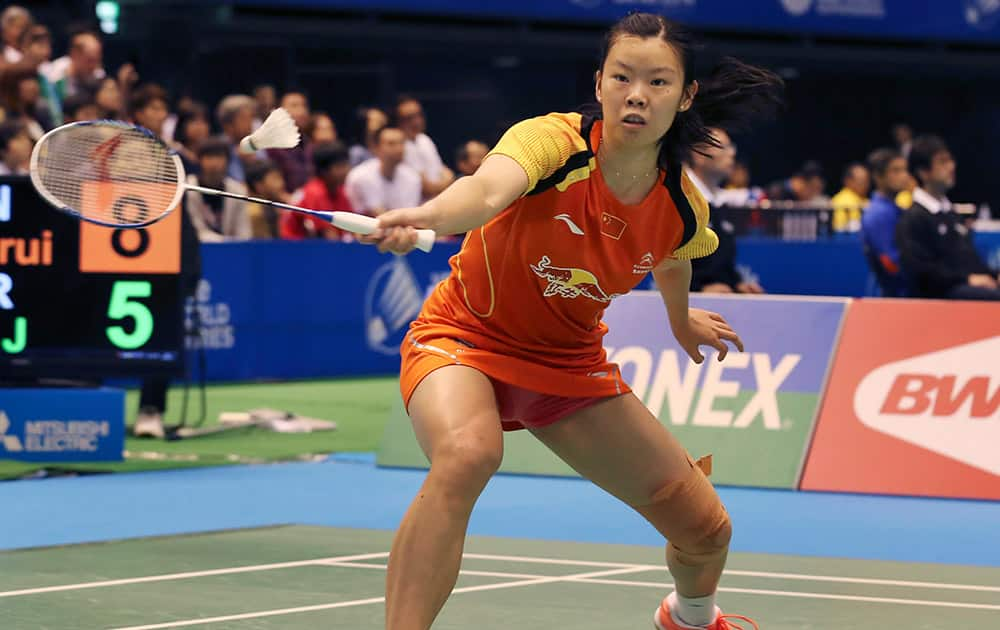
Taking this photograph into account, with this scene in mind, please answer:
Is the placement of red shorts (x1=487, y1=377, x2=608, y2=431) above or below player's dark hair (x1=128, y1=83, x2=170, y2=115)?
above

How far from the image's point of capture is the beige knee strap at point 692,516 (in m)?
4.84

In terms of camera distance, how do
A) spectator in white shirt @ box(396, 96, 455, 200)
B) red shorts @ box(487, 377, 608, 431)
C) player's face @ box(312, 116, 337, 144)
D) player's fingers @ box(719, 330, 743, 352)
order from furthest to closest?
spectator in white shirt @ box(396, 96, 455, 200) < player's face @ box(312, 116, 337, 144) < player's fingers @ box(719, 330, 743, 352) < red shorts @ box(487, 377, 608, 431)

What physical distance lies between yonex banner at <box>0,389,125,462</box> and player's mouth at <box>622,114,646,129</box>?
18.7 ft

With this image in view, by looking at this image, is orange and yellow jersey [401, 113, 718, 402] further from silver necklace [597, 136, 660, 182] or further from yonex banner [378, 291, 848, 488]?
yonex banner [378, 291, 848, 488]

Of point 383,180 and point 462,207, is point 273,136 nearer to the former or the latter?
point 462,207

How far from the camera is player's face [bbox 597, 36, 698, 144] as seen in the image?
448 cm

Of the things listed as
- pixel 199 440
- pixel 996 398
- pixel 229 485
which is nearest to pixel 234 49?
pixel 199 440

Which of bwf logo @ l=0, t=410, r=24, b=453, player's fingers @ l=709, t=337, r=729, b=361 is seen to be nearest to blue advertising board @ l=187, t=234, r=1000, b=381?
bwf logo @ l=0, t=410, r=24, b=453

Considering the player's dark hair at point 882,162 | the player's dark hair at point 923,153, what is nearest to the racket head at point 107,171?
the player's dark hair at point 923,153

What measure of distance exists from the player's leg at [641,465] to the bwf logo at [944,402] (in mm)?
4060

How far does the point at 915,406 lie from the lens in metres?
8.85

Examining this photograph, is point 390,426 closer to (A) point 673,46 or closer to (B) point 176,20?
(A) point 673,46

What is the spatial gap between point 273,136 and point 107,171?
0.97 meters

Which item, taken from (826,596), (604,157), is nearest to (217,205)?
(826,596)
